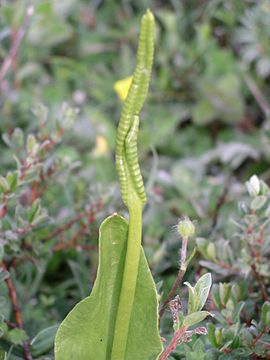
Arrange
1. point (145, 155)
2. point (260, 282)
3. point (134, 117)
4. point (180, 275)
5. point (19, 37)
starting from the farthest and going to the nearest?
point (145, 155) < point (19, 37) < point (260, 282) < point (180, 275) < point (134, 117)

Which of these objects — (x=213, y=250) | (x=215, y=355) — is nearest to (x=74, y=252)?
(x=213, y=250)

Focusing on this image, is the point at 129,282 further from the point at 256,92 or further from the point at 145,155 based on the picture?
the point at 256,92

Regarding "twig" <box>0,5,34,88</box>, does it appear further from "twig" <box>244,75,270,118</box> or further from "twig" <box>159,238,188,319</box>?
"twig" <box>159,238,188,319</box>

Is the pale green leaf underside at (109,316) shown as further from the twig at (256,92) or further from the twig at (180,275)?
the twig at (256,92)

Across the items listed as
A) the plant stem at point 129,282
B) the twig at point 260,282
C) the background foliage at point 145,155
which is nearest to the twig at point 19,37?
the background foliage at point 145,155

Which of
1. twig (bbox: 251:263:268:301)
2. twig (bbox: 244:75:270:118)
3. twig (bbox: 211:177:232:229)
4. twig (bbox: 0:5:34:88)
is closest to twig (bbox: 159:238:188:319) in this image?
twig (bbox: 251:263:268:301)

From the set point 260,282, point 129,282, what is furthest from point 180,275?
point 260,282
